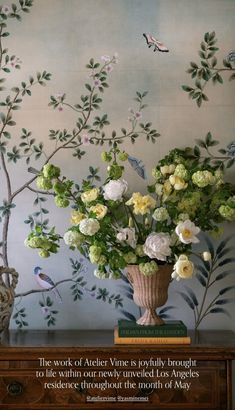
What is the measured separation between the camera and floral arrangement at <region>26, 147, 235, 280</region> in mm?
1734

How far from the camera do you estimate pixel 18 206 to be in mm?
2143

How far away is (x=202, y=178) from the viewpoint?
1.80 metres

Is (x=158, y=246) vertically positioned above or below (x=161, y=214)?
below

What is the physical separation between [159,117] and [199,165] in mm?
260

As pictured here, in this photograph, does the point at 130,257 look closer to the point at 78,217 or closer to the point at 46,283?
the point at 78,217

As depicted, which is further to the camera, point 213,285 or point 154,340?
point 213,285

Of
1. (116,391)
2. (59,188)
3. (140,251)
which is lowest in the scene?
(116,391)

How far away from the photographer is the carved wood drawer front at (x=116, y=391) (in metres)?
1.70

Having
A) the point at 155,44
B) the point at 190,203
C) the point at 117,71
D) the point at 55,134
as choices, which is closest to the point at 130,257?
the point at 190,203

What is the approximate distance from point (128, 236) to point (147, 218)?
172 mm

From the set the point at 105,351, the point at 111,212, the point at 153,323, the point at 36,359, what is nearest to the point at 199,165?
the point at 111,212

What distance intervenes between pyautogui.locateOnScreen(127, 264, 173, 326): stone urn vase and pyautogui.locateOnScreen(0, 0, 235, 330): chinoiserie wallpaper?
265 mm

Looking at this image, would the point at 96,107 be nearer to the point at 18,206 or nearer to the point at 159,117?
the point at 159,117

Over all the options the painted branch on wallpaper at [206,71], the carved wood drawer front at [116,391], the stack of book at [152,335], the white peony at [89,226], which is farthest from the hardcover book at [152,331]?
the painted branch on wallpaper at [206,71]
